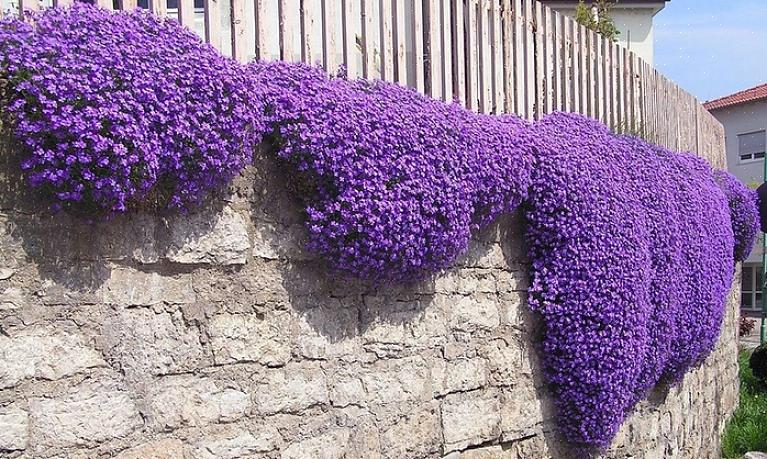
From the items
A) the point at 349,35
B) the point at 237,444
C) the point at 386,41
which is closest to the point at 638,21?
the point at 386,41

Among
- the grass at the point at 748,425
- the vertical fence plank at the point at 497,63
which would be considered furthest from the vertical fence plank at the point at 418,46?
the grass at the point at 748,425

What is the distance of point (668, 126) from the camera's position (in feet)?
23.9

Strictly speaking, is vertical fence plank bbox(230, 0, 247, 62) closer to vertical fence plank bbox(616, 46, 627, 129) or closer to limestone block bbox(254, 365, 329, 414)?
limestone block bbox(254, 365, 329, 414)

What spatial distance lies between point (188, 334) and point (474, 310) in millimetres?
1589

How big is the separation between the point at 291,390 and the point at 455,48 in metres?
2.07

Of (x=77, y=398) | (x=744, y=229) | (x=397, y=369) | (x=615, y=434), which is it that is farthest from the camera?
(x=744, y=229)

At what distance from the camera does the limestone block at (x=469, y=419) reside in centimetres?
359

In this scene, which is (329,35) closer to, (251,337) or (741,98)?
(251,337)

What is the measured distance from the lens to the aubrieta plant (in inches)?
89.4

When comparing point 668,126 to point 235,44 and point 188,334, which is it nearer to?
point 235,44

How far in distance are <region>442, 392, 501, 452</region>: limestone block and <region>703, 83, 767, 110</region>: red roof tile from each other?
82.3ft

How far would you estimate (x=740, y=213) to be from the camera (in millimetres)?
7656

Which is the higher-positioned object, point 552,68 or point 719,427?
point 552,68

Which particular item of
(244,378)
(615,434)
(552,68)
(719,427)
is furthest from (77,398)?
(719,427)
